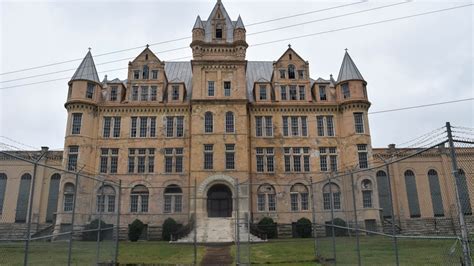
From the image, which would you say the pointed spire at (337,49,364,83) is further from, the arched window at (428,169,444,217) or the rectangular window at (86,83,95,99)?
the rectangular window at (86,83,95,99)

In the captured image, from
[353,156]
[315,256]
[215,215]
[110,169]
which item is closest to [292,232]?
[215,215]

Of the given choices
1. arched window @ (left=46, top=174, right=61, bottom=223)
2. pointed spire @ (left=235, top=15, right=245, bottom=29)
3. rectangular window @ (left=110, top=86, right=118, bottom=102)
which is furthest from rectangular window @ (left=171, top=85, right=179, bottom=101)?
arched window @ (left=46, top=174, right=61, bottom=223)

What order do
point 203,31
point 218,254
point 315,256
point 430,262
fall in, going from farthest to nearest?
point 203,31 < point 218,254 < point 315,256 < point 430,262

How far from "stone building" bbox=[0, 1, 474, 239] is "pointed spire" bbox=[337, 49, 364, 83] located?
135mm

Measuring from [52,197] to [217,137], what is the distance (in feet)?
63.2

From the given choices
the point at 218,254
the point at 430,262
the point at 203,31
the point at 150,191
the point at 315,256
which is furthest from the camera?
the point at 203,31

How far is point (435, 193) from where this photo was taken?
128 ft

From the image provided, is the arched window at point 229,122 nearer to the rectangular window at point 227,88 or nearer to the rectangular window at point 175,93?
the rectangular window at point 227,88

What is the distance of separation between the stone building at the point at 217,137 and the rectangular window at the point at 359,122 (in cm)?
11

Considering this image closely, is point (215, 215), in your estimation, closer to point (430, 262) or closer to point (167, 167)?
point (167, 167)

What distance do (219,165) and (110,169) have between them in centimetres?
1132

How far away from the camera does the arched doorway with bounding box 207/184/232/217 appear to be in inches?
1372

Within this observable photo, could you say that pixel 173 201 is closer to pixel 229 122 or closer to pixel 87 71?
pixel 229 122

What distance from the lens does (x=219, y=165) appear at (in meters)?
34.9
